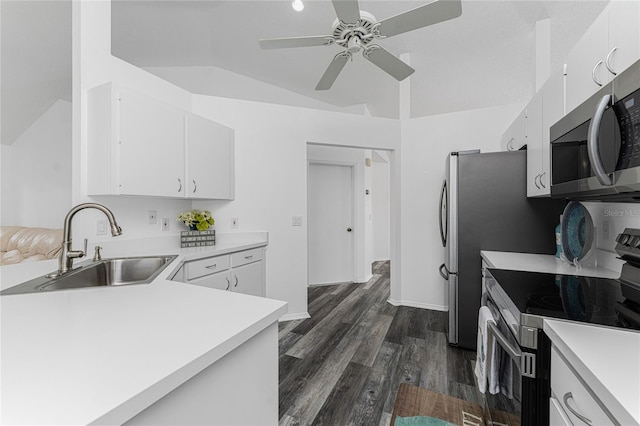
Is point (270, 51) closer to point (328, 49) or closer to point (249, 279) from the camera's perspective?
point (328, 49)

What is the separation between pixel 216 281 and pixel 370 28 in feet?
7.43

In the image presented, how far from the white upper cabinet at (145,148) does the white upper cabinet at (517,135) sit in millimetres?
2724

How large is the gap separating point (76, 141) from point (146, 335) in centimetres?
204

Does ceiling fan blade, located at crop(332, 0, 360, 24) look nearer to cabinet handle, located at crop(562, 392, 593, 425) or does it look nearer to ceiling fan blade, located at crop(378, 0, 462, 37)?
ceiling fan blade, located at crop(378, 0, 462, 37)

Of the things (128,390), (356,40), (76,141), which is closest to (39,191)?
(76,141)

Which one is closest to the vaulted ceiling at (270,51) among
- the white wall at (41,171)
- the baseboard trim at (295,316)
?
the white wall at (41,171)

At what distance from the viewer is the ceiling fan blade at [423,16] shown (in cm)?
166

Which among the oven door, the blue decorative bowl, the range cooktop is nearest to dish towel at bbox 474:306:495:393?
the oven door

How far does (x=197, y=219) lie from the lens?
2.78 metres

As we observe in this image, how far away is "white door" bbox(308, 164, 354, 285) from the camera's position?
4.53 metres

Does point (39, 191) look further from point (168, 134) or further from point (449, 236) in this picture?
point (449, 236)

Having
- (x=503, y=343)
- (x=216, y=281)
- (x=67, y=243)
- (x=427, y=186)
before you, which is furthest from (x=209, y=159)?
(x=503, y=343)

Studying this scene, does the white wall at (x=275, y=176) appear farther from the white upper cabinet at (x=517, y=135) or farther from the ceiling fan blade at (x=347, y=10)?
the white upper cabinet at (x=517, y=135)

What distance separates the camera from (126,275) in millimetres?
1798
